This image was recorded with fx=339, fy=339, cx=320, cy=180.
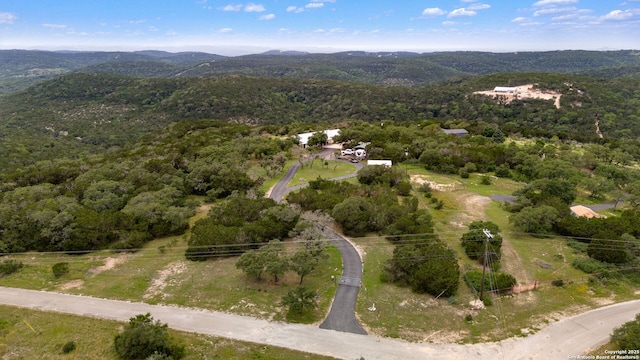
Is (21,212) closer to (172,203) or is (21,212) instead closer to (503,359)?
(172,203)

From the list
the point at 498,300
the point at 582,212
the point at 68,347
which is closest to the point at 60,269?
the point at 68,347

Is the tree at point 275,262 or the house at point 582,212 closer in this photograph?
the tree at point 275,262

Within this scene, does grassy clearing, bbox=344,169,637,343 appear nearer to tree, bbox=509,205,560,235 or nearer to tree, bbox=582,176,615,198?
tree, bbox=509,205,560,235

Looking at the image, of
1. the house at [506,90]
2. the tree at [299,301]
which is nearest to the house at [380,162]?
the tree at [299,301]

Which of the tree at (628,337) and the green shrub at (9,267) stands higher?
the tree at (628,337)

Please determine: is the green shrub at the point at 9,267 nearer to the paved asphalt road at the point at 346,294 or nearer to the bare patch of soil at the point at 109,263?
the bare patch of soil at the point at 109,263

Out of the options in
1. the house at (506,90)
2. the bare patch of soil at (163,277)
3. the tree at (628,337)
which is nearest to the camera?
the tree at (628,337)
